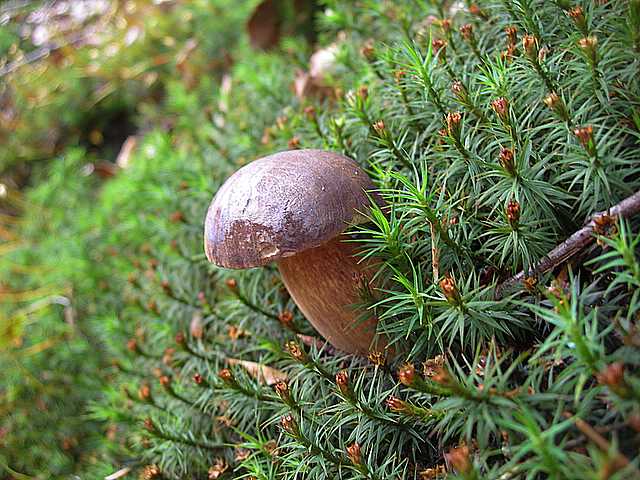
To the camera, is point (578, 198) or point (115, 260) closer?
point (578, 198)

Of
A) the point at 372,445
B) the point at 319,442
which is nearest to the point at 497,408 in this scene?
the point at 372,445

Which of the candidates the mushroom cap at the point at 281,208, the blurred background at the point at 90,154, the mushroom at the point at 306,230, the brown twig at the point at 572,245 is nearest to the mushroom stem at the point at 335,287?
the mushroom at the point at 306,230

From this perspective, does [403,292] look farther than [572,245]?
Yes

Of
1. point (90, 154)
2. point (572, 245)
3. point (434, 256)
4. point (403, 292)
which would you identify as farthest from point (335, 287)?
point (90, 154)

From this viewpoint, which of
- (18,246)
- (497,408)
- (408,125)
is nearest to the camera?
(497,408)

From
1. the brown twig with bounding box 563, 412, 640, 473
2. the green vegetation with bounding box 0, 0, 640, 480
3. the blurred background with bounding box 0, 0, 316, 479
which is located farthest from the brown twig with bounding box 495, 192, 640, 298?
the blurred background with bounding box 0, 0, 316, 479

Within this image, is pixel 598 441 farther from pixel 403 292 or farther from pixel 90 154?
pixel 90 154

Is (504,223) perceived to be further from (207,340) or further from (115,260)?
(115,260)
